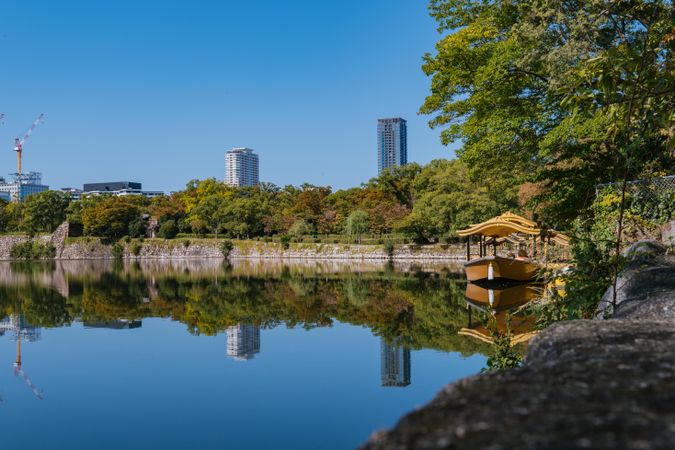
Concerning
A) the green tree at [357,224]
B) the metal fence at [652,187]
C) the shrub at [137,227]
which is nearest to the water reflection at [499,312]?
the metal fence at [652,187]

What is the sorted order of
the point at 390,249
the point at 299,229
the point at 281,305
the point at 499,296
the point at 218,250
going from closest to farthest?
the point at 499,296 → the point at 281,305 → the point at 390,249 → the point at 299,229 → the point at 218,250

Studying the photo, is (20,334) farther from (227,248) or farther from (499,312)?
(227,248)

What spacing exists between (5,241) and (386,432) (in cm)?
7415

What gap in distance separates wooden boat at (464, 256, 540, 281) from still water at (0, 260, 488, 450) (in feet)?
9.27

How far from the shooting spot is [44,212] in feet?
218

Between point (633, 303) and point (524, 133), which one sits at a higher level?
point (524, 133)

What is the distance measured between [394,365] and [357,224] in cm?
3952

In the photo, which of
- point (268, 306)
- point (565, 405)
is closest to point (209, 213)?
point (268, 306)

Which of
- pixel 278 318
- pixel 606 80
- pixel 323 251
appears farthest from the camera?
pixel 323 251

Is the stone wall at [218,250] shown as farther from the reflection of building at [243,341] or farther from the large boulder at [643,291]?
the large boulder at [643,291]

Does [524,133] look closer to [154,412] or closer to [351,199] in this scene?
[154,412]

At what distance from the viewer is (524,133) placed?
45.9ft

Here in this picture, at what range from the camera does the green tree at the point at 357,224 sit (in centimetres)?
4775

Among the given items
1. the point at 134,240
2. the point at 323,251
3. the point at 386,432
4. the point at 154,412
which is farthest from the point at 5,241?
the point at 386,432
